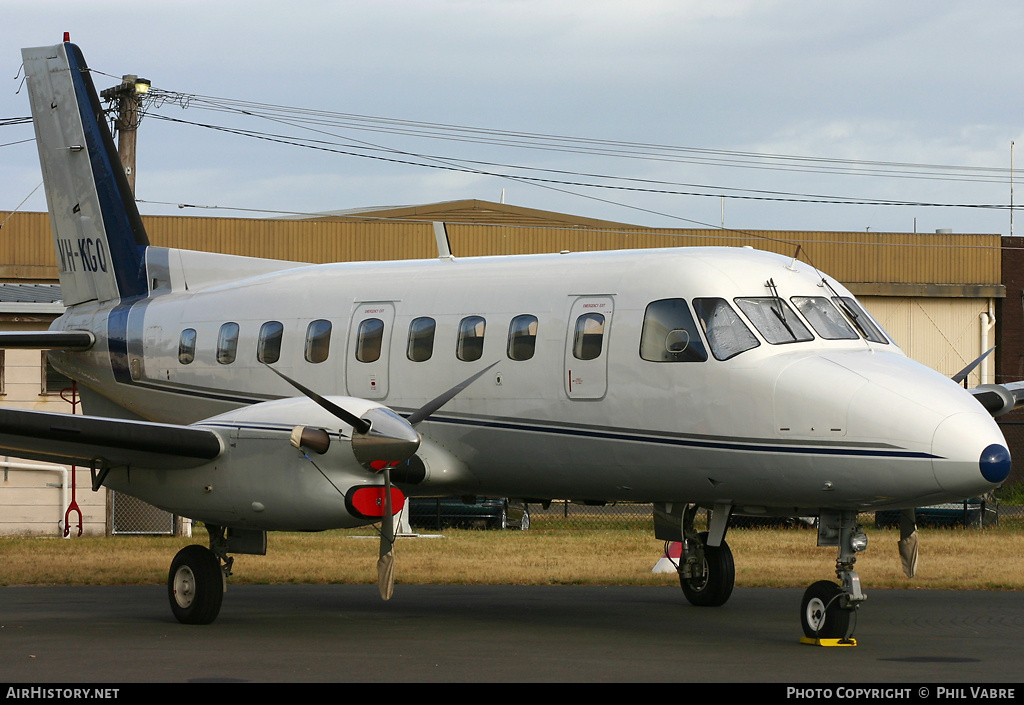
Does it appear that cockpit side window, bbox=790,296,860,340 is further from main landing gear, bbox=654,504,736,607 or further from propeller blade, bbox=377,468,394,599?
propeller blade, bbox=377,468,394,599

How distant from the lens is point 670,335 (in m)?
11.4

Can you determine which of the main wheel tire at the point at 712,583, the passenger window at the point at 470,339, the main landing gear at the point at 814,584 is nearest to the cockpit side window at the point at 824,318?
the main landing gear at the point at 814,584

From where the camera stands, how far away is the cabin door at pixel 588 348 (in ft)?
38.5

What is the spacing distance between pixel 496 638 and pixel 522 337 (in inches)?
111

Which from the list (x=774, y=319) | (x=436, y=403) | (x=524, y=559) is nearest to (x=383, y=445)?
(x=436, y=403)

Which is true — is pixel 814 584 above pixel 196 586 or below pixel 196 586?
above

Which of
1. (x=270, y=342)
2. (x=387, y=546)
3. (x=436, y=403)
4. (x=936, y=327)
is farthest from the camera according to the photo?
(x=936, y=327)

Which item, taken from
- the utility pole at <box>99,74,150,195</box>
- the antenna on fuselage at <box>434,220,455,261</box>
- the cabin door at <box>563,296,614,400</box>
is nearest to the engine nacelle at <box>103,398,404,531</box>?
the cabin door at <box>563,296,614,400</box>

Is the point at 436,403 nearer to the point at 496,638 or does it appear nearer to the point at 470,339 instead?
the point at 470,339

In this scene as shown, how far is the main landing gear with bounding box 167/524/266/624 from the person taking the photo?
12633mm

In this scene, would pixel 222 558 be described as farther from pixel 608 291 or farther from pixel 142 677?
pixel 608 291

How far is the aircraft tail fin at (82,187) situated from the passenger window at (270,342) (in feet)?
8.61

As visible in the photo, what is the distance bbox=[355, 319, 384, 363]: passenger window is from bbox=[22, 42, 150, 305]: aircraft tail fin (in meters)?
3.93

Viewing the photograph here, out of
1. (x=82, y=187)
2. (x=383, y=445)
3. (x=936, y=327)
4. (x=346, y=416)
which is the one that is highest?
(x=82, y=187)
